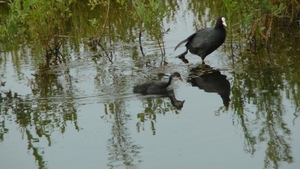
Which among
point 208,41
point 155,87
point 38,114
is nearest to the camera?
point 38,114

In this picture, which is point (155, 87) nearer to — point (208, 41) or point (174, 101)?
point (174, 101)

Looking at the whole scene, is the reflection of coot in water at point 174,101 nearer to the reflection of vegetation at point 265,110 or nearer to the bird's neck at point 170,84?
the bird's neck at point 170,84

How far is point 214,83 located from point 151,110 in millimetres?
1622

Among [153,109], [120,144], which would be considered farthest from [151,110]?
[120,144]

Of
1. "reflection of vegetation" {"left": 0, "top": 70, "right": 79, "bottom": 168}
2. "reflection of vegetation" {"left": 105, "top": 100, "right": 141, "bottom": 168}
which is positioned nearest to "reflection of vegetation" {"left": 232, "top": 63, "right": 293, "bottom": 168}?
"reflection of vegetation" {"left": 105, "top": 100, "right": 141, "bottom": 168}

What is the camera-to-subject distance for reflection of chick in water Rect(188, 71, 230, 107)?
995cm

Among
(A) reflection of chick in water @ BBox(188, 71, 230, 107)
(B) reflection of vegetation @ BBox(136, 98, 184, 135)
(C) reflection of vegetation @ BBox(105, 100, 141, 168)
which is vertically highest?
(A) reflection of chick in water @ BBox(188, 71, 230, 107)

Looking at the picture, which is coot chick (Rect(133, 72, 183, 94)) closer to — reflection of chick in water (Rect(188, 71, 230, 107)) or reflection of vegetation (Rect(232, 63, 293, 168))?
reflection of chick in water (Rect(188, 71, 230, 107))

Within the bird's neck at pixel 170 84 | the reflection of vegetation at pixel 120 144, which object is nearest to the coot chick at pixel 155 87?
the bird's neck at pixel 170 84

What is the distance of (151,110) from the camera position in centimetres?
928

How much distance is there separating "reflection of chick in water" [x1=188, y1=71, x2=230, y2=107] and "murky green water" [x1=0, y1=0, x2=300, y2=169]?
0.02 metres

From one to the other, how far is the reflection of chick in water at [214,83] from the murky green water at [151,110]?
0.02 metres

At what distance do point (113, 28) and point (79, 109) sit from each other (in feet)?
20.2

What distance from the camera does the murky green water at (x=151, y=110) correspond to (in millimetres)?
7363
